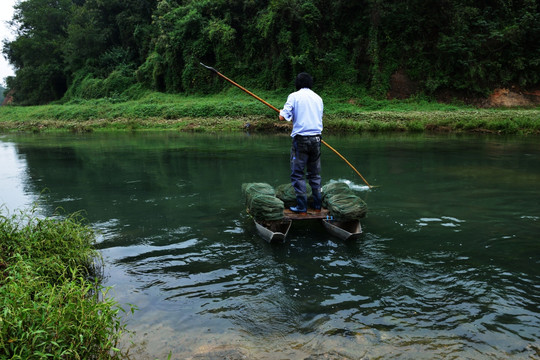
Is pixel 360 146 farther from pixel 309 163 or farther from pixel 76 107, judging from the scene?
pixel 76 107

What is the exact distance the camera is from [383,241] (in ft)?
19.1

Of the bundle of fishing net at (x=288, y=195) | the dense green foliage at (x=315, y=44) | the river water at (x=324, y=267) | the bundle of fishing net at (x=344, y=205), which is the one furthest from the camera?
the dense green foliage at (x=315, y=44)

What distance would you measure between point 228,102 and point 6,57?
42.3 m

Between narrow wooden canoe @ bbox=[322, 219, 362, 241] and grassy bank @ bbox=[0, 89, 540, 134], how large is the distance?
17.8 meters

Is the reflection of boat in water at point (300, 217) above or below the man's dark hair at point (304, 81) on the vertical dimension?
below

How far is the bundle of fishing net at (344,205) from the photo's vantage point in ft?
18.5

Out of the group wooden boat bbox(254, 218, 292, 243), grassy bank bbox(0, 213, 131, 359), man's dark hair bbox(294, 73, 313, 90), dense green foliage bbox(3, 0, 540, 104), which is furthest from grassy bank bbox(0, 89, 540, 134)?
grassy bank bbox(0, 213, 131, 359)

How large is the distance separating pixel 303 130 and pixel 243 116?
71.4 feet

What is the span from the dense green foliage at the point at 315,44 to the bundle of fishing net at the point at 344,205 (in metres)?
23.2

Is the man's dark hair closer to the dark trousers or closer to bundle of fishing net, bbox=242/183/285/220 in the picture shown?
the dark trousers

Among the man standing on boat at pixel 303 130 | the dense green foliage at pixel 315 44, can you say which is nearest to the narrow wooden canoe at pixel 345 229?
the man standing on boat at pixel 303 130

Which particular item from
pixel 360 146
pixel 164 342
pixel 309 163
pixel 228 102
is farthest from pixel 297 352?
pixel 228 102

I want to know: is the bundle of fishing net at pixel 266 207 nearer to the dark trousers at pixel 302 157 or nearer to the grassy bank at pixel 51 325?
the dark trousers at pixel 302 157

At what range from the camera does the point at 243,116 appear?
27.5 m
